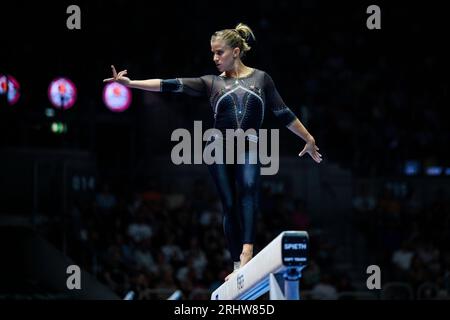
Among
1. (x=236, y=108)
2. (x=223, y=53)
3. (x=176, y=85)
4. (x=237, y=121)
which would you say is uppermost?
(x=223, y=53)

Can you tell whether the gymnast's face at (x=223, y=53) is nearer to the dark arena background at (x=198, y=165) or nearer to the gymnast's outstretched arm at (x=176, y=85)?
the gymnast's outstretched arm at (x=176, y=85)

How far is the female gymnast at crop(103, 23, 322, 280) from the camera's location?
7.18m

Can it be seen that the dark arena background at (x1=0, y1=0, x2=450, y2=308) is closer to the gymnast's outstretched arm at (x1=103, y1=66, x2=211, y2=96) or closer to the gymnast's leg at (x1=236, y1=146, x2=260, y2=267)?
the gymnast's leg at (x1=236, y1=146, x2=260, y2=267)

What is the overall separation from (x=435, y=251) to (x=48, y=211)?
683cm

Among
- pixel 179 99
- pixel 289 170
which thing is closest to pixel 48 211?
pixel 179 99

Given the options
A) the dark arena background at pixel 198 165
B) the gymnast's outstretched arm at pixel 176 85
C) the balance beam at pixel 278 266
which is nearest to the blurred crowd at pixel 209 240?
the dark arena background at pixel 198 165

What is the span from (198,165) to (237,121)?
9366mm

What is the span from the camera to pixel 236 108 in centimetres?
720

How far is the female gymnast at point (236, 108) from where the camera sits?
7180 mm

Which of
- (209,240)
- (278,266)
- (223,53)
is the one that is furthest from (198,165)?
(278,266)

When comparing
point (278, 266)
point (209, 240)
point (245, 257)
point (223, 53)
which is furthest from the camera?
point (209, 240)

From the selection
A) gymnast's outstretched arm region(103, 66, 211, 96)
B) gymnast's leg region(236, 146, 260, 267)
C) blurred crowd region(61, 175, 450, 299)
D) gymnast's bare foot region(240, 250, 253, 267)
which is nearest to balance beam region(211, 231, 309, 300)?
gymnast's bare foot region(240, 250, 253, 267)

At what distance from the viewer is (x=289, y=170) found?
56.6 ft

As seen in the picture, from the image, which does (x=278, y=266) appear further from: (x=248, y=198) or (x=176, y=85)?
(x=176, y=85)
